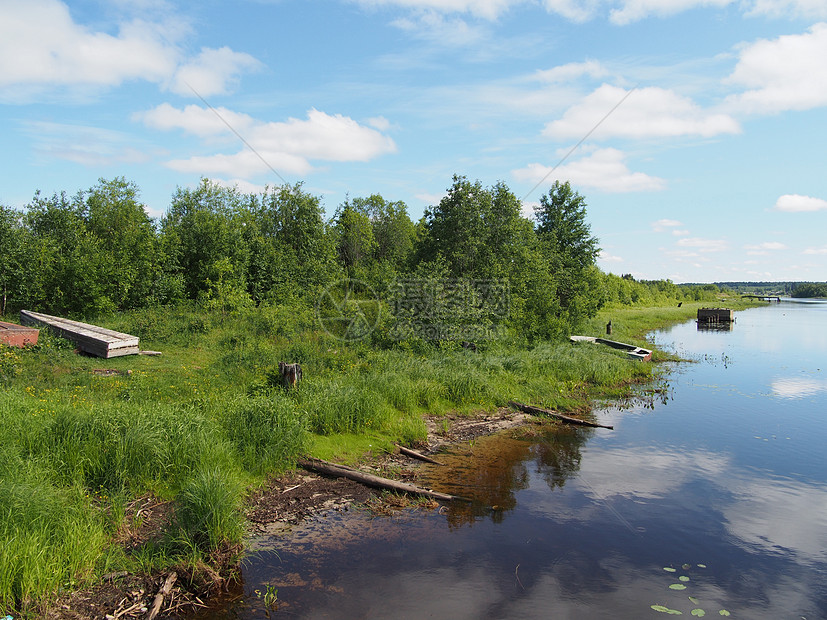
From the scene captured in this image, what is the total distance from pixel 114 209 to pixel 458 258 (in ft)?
76.5

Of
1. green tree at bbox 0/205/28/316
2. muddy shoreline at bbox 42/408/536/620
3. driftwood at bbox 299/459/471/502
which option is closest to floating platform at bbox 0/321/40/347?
green tree at bbox 0/205/28/316

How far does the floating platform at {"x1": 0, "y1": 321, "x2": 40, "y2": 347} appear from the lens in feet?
42.7

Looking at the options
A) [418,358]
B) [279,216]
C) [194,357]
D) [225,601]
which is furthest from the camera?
[279,216]

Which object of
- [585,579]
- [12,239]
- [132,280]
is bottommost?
[585,579]

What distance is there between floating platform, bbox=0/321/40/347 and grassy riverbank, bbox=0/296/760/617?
0.37 metres

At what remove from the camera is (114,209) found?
109ft

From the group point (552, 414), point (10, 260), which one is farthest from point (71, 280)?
point (552, 414)

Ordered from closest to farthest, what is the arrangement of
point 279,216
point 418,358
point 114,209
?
point 418,358 → point 279,216 → point 114,209

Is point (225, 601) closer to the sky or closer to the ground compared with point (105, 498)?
closer to the ground

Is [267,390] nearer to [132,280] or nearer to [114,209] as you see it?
[132,280]

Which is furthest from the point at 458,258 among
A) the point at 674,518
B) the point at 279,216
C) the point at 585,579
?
the point at 585,579

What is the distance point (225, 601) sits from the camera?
598 cm

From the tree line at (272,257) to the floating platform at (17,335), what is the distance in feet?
19.4

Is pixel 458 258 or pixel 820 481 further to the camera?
pixel 458 258
